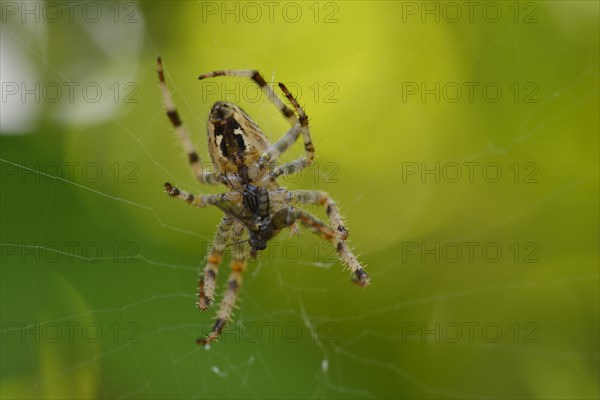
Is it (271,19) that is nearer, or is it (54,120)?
(54,120)

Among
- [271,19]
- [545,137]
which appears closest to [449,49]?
[545,137]

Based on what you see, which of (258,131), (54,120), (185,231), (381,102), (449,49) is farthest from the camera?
(381,102)

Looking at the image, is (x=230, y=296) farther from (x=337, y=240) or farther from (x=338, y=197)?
(x=338, y=197)

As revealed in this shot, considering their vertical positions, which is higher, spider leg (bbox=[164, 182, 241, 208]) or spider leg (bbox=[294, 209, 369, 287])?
spider leg (bbox=[164, 182, 241, 208])

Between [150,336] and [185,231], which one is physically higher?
[185,231]

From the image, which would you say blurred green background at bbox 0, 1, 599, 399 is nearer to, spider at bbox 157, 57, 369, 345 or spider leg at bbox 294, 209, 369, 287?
spider at bbox 157, 57, 369, 345

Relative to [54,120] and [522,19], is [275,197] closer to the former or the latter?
[54,120]

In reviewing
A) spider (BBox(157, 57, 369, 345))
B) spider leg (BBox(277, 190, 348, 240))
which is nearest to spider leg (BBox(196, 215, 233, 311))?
spider (BBox(157, 57, 369, 345))

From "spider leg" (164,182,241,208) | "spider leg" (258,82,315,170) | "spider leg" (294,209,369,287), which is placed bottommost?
"spider leg" (294,209,369,287)
